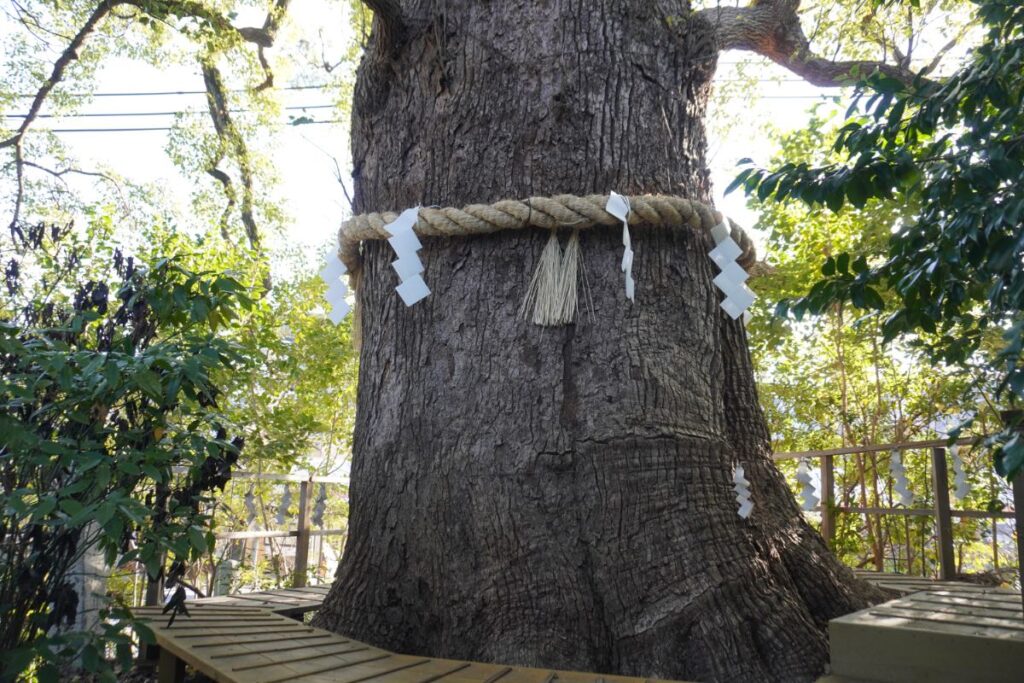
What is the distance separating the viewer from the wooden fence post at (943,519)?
3.68m

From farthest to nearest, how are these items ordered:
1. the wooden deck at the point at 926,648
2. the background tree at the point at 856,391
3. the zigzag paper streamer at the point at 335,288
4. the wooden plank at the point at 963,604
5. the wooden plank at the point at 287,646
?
the background tree at the point at 856,391, the zigzag paper streamer at the point at 335,288, the wooden plank at the point at 963,604, the wooden plank at the point at 287,646, the wooden deck at the point at 926,648

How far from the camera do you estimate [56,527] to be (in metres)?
1.74

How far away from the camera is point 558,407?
202 cm

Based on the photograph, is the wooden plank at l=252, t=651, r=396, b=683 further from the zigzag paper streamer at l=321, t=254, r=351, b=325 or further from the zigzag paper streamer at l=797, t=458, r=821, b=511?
the zigzag paper streamer at l=797, t=458, r=821, b=511

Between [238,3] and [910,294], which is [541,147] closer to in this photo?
[910,294]

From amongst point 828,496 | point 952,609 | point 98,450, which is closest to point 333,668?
point 98,450

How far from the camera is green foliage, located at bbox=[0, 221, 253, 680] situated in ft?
4.98

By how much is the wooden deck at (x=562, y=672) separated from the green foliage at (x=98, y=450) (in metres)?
0.23

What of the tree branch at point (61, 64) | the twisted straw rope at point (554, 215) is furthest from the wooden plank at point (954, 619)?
the tree branch at point (61, 64)

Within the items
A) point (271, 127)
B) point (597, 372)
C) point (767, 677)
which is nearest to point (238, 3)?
point (271, 127)

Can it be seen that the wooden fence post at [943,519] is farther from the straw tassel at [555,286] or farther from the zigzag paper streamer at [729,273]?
the straw tassel at [555,286]

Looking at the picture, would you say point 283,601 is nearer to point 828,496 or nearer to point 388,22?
point 388,22

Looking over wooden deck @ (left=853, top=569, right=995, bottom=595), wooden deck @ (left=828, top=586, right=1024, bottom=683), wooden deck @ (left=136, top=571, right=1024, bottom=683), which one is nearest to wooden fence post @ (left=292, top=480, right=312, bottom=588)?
wooden deck @ (left=136, top=571, right=1024, bottom=683)

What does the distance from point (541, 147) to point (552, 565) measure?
42.8 inches
